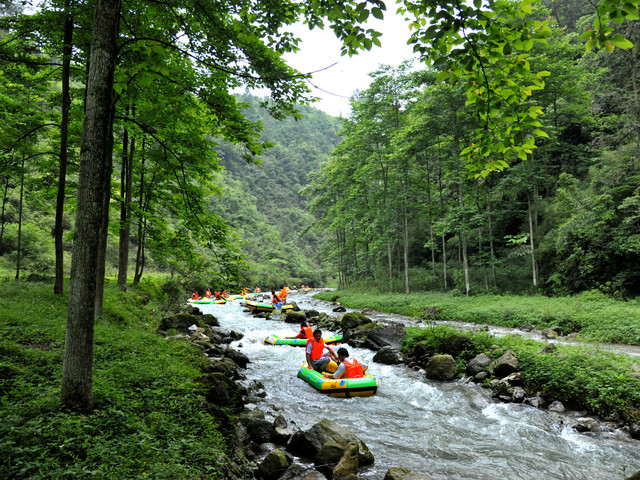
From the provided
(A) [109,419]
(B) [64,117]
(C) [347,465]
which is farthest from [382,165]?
(A) [109,419]

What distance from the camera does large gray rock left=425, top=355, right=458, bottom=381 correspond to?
9.34m

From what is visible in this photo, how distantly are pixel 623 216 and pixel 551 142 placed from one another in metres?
7.04

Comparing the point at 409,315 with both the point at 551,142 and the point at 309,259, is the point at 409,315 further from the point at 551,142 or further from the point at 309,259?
the point at 309,259

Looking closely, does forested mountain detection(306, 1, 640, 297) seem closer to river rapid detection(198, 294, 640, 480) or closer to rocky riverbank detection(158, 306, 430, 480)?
river rapid detection(198, 294, 640, 480)

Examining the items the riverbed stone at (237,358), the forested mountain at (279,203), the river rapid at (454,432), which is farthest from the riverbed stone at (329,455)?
the forested mountain at (279,203)

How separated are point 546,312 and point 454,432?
10266 mm

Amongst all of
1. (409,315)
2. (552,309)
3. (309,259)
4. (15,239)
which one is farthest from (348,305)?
(309,259)

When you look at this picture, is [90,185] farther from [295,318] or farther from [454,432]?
[295,318]

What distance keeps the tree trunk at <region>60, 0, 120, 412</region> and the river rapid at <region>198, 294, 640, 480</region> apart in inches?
171

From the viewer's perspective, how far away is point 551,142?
2005 cm

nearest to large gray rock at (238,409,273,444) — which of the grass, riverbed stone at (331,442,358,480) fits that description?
riverbed stone at (331,442,358,480)

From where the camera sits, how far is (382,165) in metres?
27.8

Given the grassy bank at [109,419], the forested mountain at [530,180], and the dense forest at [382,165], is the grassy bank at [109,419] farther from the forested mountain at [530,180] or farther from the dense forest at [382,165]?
the forested mountain at [530,180]

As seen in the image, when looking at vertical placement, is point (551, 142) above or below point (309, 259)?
above
